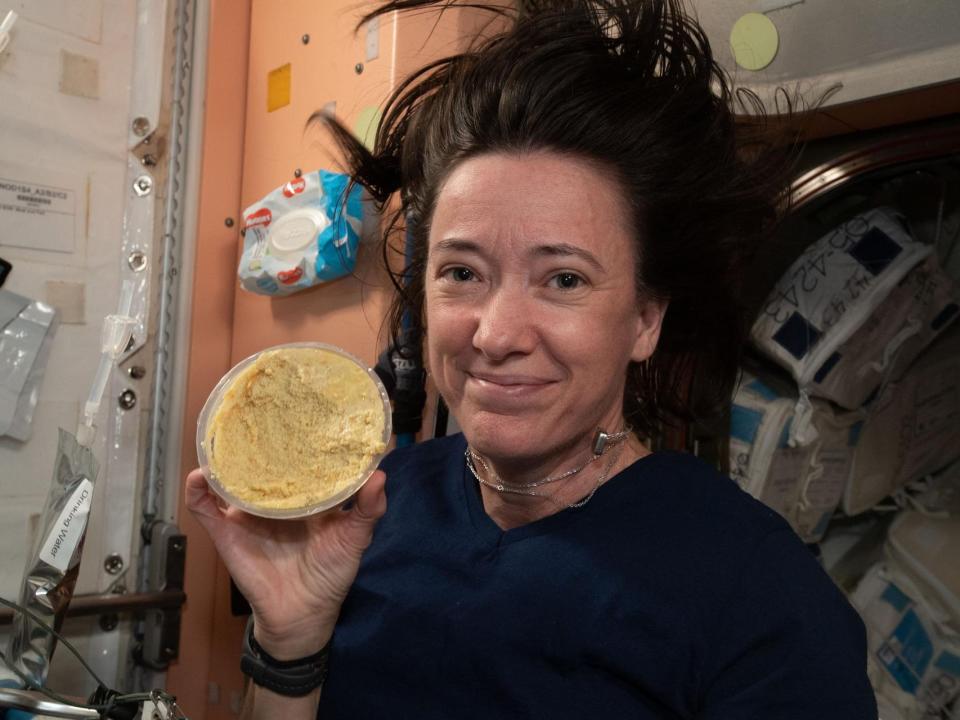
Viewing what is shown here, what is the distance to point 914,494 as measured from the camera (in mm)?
2557

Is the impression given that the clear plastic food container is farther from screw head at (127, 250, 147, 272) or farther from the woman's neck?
screw head at (127, 250, 147, 272)

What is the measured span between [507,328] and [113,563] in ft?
4.85

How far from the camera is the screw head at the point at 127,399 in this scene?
2041mm

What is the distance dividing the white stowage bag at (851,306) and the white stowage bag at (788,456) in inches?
3.8

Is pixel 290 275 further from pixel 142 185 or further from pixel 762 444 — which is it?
pixel 762 444

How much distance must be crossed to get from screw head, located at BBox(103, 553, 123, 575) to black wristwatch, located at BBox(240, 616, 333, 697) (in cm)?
94

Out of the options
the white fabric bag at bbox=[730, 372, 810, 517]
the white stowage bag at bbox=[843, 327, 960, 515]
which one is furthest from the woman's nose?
the white stowage bag at bbox=[843, 327, 960, 515]

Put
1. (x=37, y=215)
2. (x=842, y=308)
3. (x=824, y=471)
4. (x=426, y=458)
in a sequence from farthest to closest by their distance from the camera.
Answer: (x=824, y=471)
(x=842, y=308)
(x=37, y=215)
(x=426, y=458)

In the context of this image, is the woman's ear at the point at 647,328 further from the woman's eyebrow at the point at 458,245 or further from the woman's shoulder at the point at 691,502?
the woman's eyebrow at the point at 458,245

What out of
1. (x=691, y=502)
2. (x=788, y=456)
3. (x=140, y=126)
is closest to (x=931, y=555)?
(x=788, y=456)

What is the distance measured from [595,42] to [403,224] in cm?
63

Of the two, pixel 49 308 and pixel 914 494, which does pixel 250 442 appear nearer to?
pixel 49 308

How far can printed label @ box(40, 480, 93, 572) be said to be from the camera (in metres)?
1.26

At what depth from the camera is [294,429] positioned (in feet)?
3.83
